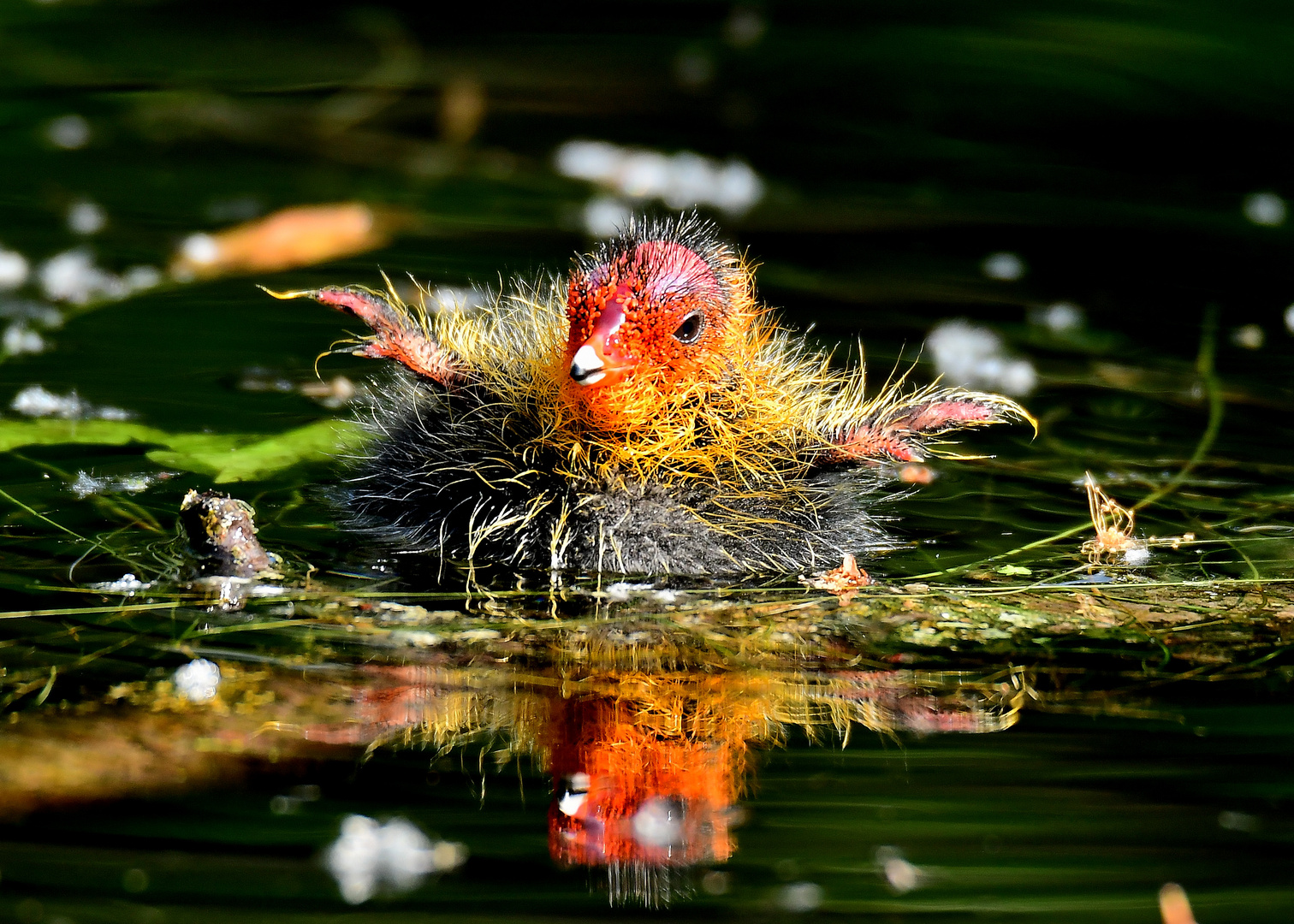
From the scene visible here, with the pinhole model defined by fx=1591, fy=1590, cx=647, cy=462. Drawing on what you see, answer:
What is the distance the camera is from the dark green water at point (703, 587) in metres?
2.15

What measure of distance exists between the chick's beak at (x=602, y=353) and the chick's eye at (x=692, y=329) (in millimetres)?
158

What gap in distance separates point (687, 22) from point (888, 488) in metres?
3.95

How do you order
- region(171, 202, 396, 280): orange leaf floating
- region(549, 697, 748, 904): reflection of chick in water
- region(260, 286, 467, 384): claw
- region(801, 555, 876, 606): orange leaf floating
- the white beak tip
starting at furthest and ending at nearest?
1. region(171, 202, 396, 280): orange leaf floating
2. region(260, 286, 467, 384): claw
3. region(801, 555, 876, 606): orange leaf floating
4. the white beak tip
5. region(549, 697, 748, 904): reflection of chick in water

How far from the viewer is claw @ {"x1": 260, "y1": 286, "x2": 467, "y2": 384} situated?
3467mm

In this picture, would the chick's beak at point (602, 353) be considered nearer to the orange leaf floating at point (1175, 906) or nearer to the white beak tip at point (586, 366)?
the white beak tip at point (586, 366)

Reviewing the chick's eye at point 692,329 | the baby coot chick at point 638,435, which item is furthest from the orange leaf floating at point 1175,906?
the chick's eye at point 692,329

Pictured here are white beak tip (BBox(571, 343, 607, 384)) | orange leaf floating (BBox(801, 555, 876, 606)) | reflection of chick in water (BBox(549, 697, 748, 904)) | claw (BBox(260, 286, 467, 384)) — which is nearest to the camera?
reflection of chick in water (BBox(549, 697, 748, 904))

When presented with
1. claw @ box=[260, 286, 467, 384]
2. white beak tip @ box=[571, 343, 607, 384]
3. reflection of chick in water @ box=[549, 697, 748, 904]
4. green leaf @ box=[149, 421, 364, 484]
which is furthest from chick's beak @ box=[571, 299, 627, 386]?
green leaf @ box=[149, 421, 364, 484]

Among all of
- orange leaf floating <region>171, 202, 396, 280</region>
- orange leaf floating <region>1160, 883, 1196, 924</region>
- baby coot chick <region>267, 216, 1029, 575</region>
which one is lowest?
orange leaf floating <region>1160, 883, 1196, 924</region>

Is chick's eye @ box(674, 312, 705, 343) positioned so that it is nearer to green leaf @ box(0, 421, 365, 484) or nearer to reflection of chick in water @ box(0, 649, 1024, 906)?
reflection of chick in water @ box(0, 649, 1024, 906)

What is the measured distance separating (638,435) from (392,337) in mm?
581

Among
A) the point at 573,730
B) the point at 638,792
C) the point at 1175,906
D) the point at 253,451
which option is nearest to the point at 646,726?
the point at 573,730

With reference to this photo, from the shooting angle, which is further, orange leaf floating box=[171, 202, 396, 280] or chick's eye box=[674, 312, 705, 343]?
orange leaf floating box=[171, 202, 396, 280]

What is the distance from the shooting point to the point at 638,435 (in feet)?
11.4
